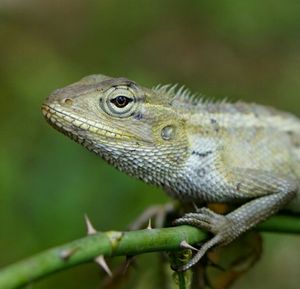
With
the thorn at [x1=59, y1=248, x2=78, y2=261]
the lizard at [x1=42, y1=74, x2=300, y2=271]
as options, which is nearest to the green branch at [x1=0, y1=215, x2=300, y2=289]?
the thorn at [x1=59, y1=248, x2=78, y2=261]

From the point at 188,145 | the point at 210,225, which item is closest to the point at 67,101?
the point at 188,145

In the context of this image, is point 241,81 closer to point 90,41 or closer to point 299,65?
point 299,65

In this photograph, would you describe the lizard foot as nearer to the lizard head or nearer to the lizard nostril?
the lizard head

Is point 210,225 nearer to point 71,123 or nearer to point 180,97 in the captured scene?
point 71,123

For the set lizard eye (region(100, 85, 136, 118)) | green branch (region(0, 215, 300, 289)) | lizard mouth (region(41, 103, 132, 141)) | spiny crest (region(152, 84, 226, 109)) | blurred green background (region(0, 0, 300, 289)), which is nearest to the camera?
green branch (region(0, 215, 300, 289))

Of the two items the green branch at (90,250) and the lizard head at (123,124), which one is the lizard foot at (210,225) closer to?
→ the green branch at (90,250)

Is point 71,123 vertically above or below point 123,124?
below

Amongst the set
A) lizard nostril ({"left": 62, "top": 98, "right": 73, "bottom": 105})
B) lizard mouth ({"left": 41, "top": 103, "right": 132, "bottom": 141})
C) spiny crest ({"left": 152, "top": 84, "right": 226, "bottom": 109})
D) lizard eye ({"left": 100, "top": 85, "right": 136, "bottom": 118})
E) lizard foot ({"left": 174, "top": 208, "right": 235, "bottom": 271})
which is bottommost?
lizard foot ({"left": 174, "top": 208, "right": 235, "bottom": 271})
